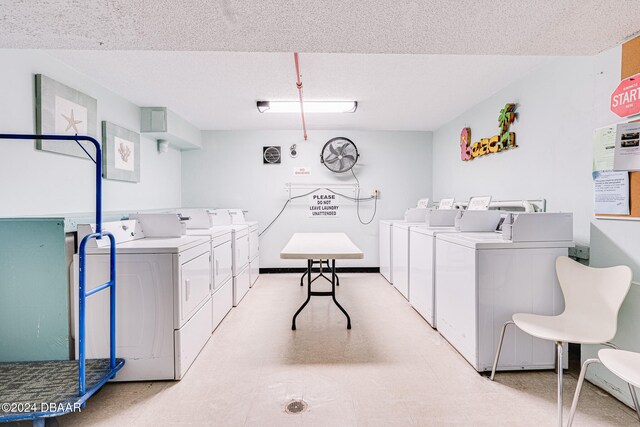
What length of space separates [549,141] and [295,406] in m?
2.86

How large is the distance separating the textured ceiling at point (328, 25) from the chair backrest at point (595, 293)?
4.56 ft

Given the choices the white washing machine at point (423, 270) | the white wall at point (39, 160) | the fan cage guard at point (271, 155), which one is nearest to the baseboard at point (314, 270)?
the white washing machine at point (423, 270)

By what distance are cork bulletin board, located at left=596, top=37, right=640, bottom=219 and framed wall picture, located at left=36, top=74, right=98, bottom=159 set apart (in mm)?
4019

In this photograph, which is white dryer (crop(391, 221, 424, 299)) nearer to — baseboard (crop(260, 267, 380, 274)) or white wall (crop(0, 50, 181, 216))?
baseboard (crop(260, 267, 380, 274))

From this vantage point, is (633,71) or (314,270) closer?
(633,71)

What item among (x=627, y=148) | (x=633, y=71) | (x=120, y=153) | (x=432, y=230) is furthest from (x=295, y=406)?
(x=120, y=153)

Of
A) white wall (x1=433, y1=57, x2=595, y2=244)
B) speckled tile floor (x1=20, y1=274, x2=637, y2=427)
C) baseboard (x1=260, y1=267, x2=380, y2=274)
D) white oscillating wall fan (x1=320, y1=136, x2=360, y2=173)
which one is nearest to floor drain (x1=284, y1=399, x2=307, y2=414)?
speckled tile floor (x1=20, y1=274, x2=637, y2=427)

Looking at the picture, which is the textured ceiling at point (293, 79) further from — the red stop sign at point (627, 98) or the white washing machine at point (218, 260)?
the white washing machine at point (218, 260)

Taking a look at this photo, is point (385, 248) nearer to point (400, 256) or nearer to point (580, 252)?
point (400, 256)

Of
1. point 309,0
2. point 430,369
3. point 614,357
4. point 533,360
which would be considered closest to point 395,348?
point 430,369

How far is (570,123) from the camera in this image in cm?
239

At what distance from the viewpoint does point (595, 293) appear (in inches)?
72.7

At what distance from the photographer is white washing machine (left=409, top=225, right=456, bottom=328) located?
9.43ft

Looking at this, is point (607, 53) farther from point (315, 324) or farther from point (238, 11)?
point (315, 324)
